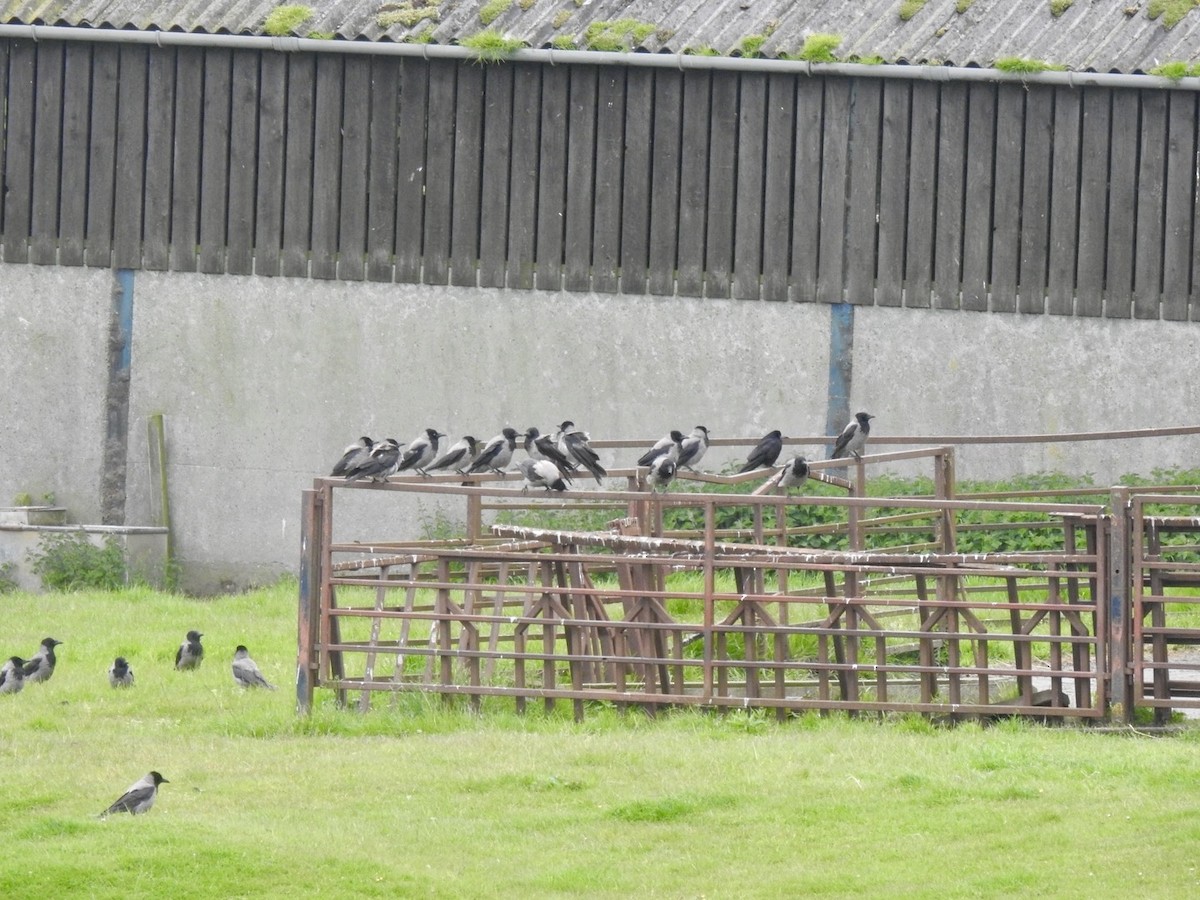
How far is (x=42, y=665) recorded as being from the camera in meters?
15.6

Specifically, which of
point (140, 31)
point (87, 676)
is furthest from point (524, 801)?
point (140, 31)

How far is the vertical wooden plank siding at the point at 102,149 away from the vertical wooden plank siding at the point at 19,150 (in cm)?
67

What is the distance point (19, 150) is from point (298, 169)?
3.13 m

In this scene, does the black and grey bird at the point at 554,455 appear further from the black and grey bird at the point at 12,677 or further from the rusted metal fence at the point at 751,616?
the black and grey bird at the point at 12,677

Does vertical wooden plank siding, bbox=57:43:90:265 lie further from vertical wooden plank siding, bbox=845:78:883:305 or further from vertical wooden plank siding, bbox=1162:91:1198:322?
vertical wooden plank siding, bbox=1162:91:1198:322

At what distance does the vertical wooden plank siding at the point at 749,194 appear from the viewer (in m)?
21.1

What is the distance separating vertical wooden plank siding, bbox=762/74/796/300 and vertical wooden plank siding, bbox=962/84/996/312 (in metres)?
1.83

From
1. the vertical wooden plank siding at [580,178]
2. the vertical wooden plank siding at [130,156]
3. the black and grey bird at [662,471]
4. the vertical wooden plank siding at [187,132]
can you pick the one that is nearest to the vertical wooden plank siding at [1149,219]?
the vertical wooden plank siding at [580,178]

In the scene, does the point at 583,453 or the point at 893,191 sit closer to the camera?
the point at 583,453

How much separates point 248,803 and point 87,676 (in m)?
5.50

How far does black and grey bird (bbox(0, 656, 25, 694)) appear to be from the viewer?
49.3ft

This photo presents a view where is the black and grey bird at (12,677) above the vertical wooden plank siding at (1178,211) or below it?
below

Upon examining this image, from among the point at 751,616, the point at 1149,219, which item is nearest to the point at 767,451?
the point at 751,616

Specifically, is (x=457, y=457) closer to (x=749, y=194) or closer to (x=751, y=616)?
(x=751, y=616)
